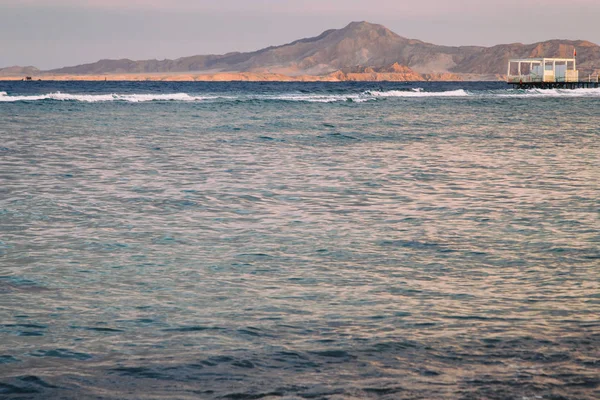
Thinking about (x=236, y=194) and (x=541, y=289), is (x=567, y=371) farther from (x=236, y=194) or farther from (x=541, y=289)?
(x=236, y=194)

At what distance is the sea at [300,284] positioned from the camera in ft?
17.4

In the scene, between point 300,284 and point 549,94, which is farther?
point 549,94

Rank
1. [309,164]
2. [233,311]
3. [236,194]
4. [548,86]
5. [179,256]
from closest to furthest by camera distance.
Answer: [233,311] → [179,256] → [236,194] → [309,164] → [548,86]

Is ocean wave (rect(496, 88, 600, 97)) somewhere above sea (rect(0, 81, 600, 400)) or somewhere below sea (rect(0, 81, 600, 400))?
above

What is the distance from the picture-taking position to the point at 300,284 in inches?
308

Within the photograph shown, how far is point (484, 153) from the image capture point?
22.6 m

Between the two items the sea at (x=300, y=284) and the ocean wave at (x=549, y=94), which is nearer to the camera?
the sea at (x=300, y=284)

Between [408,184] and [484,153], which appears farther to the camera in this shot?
[484,153]

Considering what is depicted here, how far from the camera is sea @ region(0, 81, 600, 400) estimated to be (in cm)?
530

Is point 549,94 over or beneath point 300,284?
over

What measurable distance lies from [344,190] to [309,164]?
528cm

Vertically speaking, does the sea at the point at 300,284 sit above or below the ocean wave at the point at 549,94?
below

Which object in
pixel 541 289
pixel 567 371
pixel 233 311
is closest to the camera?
pixel 567 371

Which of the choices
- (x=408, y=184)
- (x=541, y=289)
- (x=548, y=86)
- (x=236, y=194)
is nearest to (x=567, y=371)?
(x=541, y=289)
